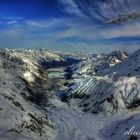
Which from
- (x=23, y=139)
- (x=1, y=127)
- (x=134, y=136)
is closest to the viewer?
(x=134, y=136)

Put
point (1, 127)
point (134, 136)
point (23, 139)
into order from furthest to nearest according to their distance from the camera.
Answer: point (1, 127), point (23, 139), point (134, 136)

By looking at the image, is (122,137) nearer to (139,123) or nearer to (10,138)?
(139,123)

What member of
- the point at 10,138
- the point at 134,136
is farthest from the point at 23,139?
the point at 134,136

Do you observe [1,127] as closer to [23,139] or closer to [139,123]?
[23,139]

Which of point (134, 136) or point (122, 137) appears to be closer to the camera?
point (134, 136)

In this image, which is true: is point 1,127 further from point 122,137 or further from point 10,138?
point 122,137

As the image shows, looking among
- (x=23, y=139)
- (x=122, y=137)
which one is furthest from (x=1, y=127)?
(x=122, y=137)

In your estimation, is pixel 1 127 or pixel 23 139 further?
pixel 1 127
